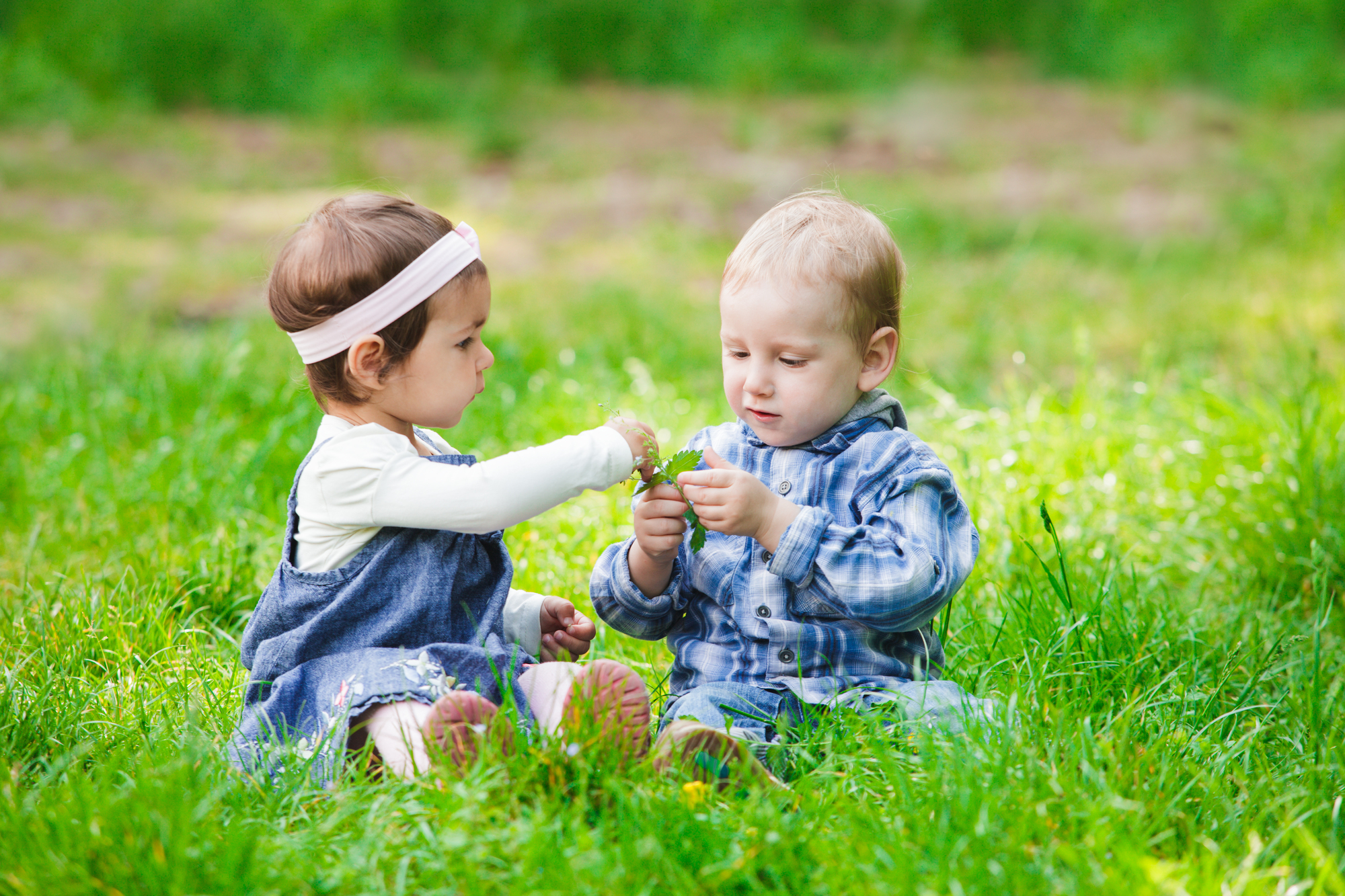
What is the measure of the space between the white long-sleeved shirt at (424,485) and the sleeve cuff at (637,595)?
24 cm

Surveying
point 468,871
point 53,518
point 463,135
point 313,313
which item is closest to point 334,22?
point 463,135

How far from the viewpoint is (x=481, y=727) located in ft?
5.85

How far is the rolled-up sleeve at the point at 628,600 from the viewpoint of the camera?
2199 mm

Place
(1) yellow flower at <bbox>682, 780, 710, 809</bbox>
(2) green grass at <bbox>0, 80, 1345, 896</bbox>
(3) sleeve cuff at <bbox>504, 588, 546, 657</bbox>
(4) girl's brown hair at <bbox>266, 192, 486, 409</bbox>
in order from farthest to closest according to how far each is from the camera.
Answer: (3) sleeve cuff at <bbox>504, 588, 546, 657</bbox> < (4) girl's brown hair at <bbox>266, 192, 486, 409</bbox> < (1) yellow flower at <bbox>682, 780, 710, 809</bbox> < (2) green grass at <bbox>0, 80, 1345, 896</bbox>

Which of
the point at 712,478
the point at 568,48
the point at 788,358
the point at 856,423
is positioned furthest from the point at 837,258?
the point at 568,48

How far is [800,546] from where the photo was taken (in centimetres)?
198

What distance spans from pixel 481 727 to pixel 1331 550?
2.15 meters

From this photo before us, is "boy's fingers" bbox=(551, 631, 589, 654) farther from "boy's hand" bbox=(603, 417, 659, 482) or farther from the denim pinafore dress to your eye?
"boy's hand" bbox=(603, 417, 659, 482)

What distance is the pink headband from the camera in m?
2.01

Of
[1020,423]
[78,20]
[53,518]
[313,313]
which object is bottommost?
[53,518]

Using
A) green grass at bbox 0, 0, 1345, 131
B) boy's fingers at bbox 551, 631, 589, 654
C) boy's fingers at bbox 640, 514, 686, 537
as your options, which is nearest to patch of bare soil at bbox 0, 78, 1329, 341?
green grass at bbox 0, 0, 1345, 131

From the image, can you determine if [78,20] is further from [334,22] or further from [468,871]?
[468,871]

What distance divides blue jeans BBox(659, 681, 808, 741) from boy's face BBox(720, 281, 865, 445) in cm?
46

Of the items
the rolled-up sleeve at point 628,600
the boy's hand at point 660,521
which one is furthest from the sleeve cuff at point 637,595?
the boy's hand at point 660,521
